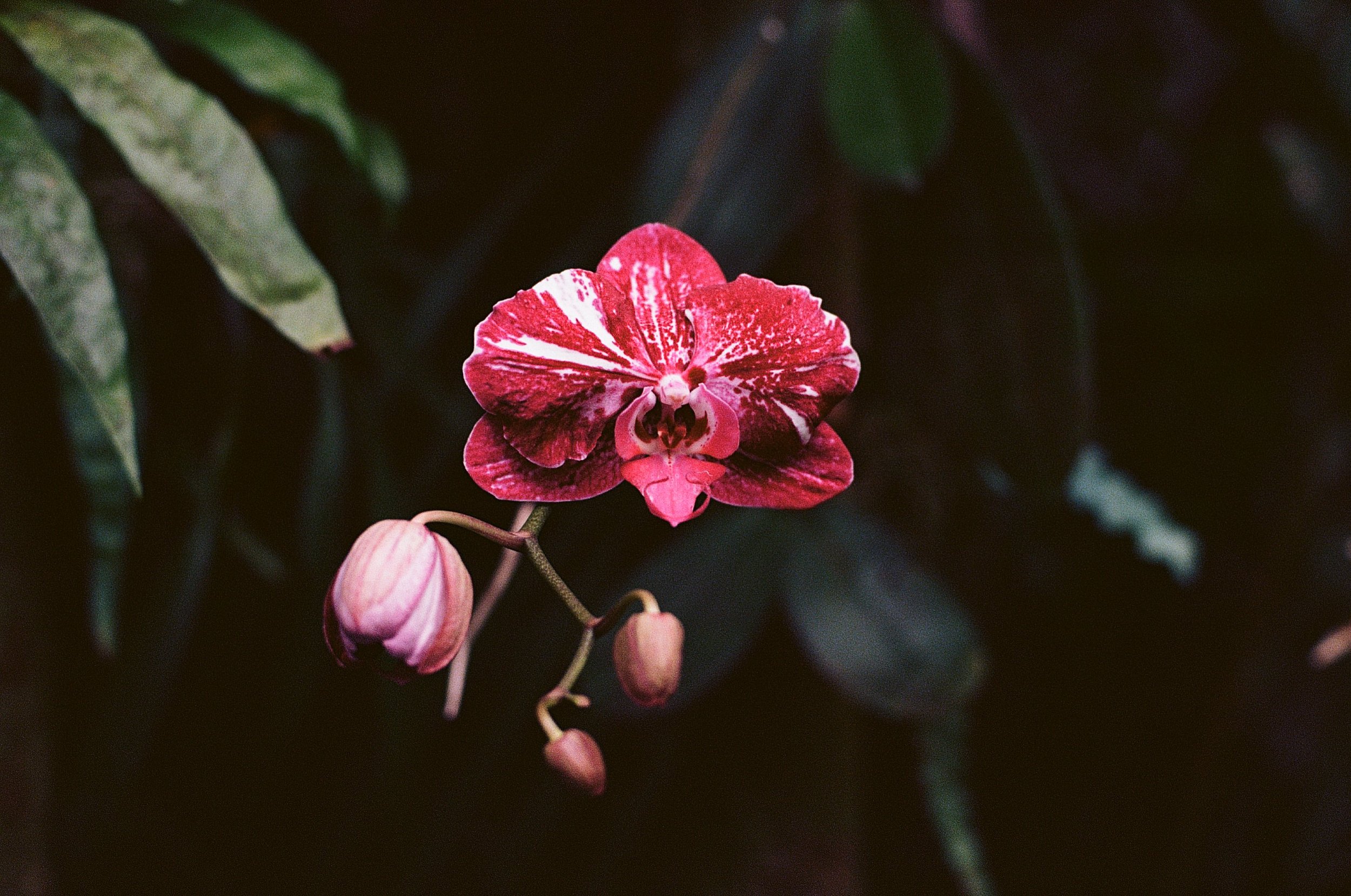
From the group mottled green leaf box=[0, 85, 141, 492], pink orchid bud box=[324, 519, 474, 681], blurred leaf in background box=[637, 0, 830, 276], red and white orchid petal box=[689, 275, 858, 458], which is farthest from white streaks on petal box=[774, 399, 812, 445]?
blurred leaf in background box=[637, 0, 830, 276]

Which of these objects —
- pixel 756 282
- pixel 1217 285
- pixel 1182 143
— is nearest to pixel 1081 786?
pixel 1217 285

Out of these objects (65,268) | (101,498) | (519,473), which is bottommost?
(101,498)

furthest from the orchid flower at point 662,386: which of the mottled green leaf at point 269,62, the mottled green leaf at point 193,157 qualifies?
the mottled green leaf at point 269,62

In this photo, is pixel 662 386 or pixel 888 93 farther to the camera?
pixel 888 93

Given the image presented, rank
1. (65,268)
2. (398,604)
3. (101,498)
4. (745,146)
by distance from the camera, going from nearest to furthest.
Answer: (398,604)
(65,268)
(101,498)
(745,146)

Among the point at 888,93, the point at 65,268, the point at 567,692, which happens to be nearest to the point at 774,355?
the point at 567,692

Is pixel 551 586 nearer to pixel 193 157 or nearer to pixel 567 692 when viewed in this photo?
pixel 567 692

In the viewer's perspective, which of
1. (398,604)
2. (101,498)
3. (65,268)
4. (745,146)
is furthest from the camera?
(745,146)
